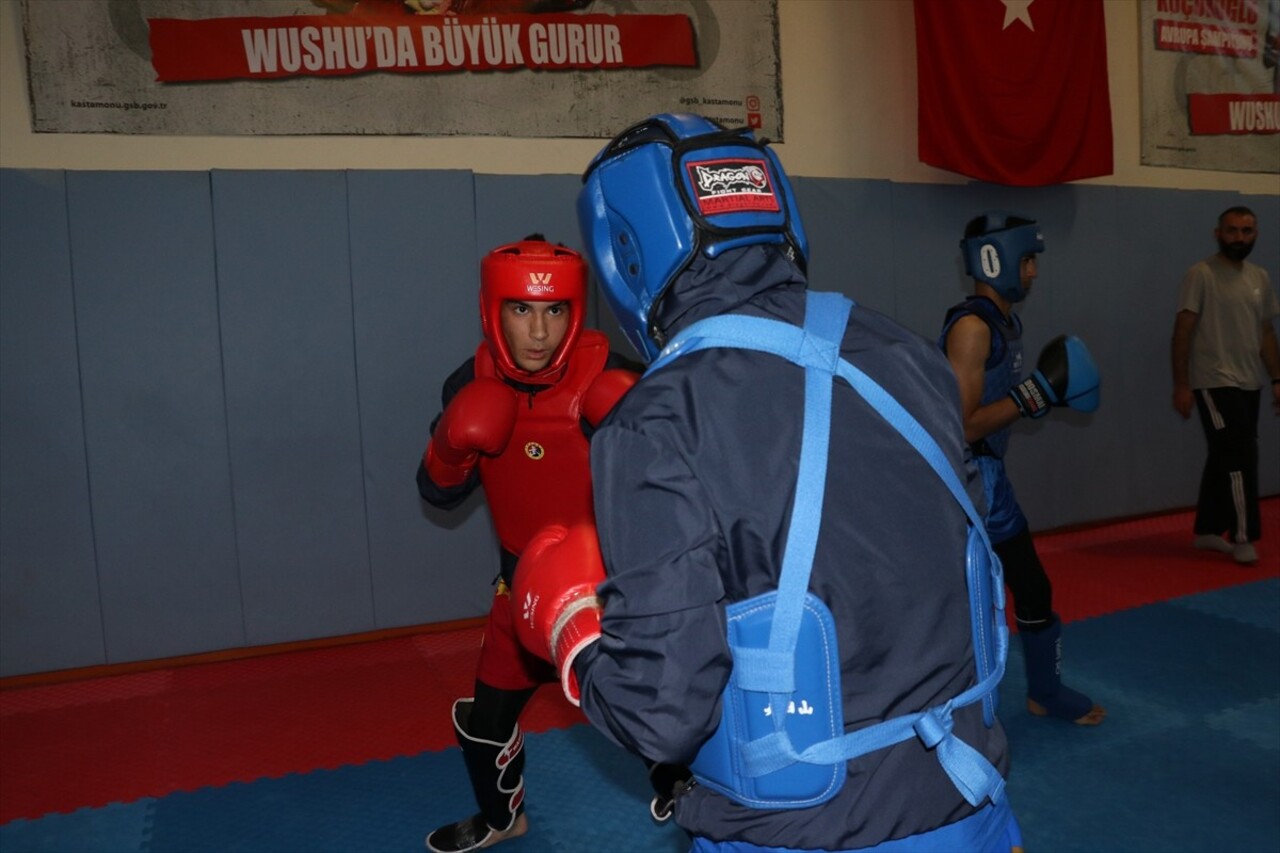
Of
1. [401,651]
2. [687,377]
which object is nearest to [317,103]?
[401,651]

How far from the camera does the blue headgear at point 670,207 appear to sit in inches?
51.1

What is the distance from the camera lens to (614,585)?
1112mm

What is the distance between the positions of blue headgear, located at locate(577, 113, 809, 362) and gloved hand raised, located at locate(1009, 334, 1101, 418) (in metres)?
2.18

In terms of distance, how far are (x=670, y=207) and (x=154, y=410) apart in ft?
13.0

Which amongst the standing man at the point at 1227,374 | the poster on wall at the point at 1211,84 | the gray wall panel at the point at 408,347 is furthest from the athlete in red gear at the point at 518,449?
the poster on wall at the point at 1211,84

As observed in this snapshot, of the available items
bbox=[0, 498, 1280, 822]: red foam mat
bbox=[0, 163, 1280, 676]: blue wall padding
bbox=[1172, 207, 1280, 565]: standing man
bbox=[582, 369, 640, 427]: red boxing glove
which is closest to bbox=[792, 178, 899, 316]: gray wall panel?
bbox=[0, 163, 1280, 676]: blue wall padding

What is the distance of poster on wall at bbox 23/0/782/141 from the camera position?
4531 millimetres

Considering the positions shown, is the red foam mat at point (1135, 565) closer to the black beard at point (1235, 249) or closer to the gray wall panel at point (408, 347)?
the black beard at point (1235, 249)

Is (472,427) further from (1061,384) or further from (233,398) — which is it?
(233,398)

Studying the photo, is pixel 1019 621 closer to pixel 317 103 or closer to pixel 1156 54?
pixel 317 103

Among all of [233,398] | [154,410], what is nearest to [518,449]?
[233,398]

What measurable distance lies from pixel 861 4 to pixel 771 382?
218 inches

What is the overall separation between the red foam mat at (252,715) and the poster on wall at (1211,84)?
10.7 feet

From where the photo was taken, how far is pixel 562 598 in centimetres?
Result: 128
